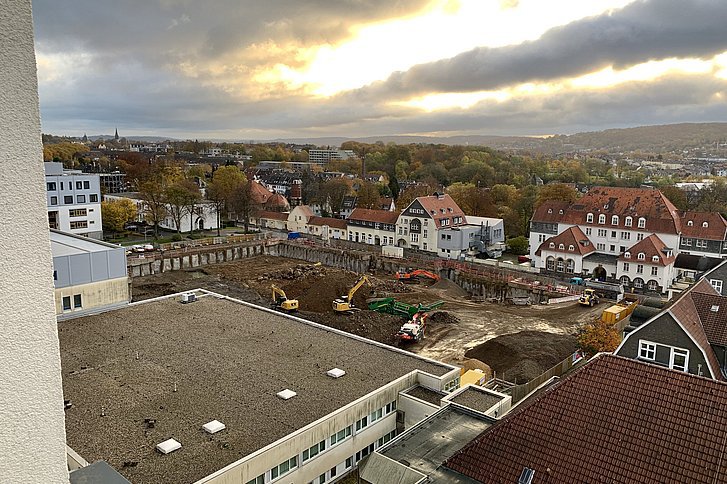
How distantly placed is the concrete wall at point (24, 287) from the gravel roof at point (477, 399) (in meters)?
18.3

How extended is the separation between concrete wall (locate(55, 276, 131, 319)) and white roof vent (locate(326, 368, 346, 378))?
1416 centimetres

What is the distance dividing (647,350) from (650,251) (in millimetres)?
26970

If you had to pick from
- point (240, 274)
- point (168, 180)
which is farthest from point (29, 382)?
point (168, 180)

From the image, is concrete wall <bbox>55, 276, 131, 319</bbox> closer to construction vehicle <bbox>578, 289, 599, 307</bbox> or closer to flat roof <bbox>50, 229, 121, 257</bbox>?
flat roof <bbox>50, 229, 121, 257</bbox>

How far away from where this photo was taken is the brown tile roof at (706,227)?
4666cm

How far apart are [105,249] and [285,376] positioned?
14711mm

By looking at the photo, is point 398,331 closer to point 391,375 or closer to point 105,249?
point 391,375

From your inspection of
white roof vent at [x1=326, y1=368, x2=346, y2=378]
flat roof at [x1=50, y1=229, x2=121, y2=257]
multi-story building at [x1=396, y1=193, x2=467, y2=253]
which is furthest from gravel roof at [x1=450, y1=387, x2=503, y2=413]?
multi-story building at [x1=396, y1=193, x2=467, y2=253]

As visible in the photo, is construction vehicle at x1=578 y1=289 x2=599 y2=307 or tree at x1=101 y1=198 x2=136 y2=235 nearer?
construction vehicle at x1=578 y1=289 x2=599 y2=307

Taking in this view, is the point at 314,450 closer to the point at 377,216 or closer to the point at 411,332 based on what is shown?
the point at 411,332

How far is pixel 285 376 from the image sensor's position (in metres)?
20.7

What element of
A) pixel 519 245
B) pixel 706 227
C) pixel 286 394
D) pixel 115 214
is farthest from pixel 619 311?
pixel 115 214

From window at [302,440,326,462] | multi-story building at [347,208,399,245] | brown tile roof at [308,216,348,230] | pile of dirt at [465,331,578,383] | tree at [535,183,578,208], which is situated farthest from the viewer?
brown tile roof at [308,216,348,230]

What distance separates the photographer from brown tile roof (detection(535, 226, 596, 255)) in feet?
159
